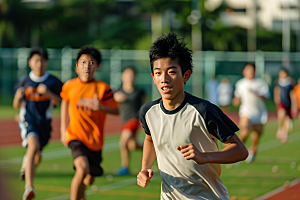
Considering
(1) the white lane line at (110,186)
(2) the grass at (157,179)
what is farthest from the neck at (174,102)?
(1) the white lane line at (110,186)

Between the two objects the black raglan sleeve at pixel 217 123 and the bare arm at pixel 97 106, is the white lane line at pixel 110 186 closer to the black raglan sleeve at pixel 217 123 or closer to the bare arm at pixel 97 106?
the bare arm at pixel 97 106

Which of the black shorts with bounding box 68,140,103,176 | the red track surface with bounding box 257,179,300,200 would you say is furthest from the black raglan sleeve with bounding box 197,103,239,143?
the red track surface with bounding box 257,179,300,200

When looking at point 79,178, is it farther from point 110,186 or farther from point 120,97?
point 120,97

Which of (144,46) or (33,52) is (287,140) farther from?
(144,46)

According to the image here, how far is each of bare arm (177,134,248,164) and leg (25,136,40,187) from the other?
11.8 feet

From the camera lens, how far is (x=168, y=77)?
10.3ft

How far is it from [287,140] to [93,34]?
36.6 meters

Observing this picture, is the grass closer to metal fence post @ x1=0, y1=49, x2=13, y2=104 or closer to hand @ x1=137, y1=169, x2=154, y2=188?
hand @ x1=137, y1=169, x2=154, y2=188

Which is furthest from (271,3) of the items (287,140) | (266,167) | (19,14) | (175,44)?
(175,44)

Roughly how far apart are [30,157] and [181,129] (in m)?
3.62

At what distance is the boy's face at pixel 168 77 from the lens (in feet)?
10.3

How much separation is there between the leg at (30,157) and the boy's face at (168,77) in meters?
3.34

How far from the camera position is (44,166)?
9039 mm

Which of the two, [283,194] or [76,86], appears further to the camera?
[283,194]
